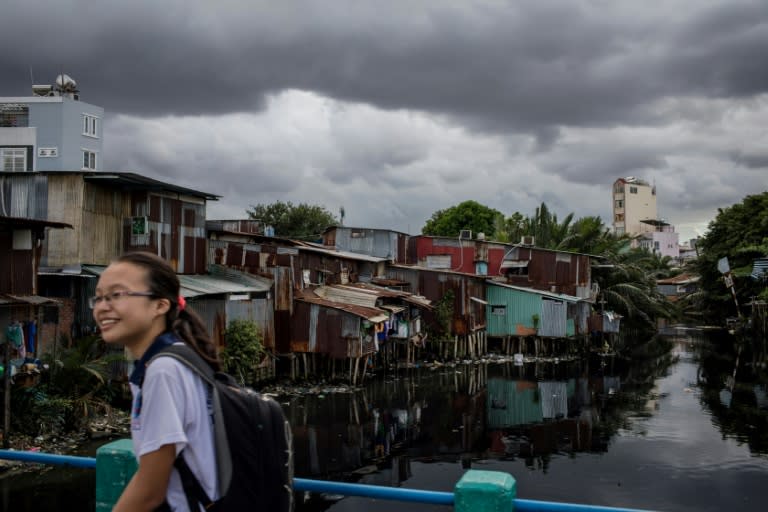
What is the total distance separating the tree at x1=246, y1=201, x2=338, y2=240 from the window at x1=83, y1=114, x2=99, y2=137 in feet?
51.2

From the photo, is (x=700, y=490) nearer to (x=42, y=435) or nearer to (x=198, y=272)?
(x=42, y=435)

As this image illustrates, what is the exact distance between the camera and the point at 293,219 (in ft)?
171

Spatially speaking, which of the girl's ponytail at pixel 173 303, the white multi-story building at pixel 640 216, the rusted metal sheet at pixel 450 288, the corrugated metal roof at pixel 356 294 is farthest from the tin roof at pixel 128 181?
the white multi-story building at pixel 640 216

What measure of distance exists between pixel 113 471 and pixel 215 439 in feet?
4.77

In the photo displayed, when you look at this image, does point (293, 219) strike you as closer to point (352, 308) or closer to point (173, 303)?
point (352, 308)

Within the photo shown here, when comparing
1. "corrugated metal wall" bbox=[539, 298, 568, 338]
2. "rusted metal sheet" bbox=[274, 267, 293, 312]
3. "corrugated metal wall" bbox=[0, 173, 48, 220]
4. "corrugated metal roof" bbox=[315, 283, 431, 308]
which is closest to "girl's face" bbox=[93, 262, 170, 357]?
"corrugated metal wall" bbox=[0, 173, 48, 220]

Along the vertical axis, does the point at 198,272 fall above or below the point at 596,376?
above

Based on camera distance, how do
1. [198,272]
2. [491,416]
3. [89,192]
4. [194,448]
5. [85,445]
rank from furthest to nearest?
[198,272]
[491,416]
[89,192]
[85,445]
[194,448]

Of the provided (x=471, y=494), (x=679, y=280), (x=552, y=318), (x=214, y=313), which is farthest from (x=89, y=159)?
(x=679, y=280)

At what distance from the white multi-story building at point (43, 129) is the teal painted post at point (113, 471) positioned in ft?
115

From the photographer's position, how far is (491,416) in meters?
20.6

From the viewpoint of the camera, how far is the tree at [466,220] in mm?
58625

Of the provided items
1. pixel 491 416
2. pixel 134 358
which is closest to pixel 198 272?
pixel 491 416

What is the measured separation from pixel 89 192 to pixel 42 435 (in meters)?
7.05
